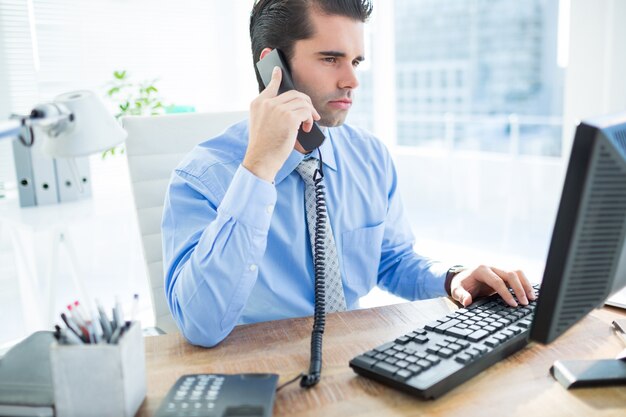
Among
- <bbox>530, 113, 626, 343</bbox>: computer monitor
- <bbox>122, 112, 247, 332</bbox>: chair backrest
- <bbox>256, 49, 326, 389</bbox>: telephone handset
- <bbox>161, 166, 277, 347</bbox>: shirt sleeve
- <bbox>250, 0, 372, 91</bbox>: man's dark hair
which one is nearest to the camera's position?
<bbox>530, 113, 626, 343</bbox>: computer monitor

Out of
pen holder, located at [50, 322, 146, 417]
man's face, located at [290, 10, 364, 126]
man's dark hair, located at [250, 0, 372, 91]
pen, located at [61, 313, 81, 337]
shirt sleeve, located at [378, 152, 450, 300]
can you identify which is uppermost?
man's dark hair, located at [250, 0, 372, 91]

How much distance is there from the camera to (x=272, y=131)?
0.96 metres

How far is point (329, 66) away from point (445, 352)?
690mm

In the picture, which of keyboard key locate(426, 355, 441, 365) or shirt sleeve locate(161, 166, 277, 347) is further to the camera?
shirt sleeve locate(161, 166, 277, 347)

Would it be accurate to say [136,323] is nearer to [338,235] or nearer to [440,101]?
[338,235]

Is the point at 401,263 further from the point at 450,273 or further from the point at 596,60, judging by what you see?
the point at 596,60

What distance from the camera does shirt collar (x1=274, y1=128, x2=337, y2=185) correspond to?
1190 millimetres

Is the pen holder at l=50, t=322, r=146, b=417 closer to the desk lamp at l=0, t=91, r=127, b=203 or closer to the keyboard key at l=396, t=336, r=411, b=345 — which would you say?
the desk lamp at l=0, t=91, r=127, b=203

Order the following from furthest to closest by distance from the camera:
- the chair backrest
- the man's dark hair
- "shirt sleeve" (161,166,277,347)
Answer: the chair backrest, the man's dark hair, "shirt sleeve" (161,166,277,347)

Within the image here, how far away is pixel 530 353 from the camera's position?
32.4 inches

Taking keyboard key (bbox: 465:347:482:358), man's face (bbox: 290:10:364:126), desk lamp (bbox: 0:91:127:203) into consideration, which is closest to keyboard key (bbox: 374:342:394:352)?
keyboard key (bbox: 465:347:482:358)

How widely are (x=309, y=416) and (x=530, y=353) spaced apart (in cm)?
36

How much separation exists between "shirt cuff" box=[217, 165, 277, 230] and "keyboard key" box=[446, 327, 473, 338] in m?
0.35

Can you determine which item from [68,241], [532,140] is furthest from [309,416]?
[532,140]
